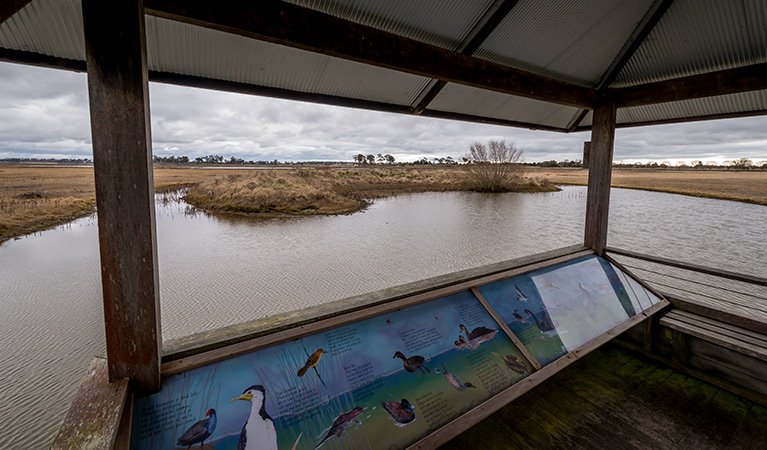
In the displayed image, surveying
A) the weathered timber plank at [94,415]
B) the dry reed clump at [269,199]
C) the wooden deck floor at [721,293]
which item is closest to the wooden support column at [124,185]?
the weathered timber plank at [94,415]

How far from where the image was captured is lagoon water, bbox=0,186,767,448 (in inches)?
187

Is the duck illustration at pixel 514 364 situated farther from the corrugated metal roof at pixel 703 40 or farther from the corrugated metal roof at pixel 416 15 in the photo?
the corrugated metal roof at pixel 703 40

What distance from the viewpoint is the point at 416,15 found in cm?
235

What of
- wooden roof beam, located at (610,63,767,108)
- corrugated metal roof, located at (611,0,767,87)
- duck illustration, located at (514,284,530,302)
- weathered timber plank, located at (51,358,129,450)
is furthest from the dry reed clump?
weathered timber plank, located at (51,358,129,450)

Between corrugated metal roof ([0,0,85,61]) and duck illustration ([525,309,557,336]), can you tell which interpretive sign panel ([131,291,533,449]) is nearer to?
duck illustration ([525,309,557,336])

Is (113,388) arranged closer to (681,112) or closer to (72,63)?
(72,63)

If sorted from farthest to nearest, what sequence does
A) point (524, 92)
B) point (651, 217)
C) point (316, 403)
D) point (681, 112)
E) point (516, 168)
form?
point (516, 168) → point (651, 217) → point (681, 112) → point (524, 92) → point (316, 403)

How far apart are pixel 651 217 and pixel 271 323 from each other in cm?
2198

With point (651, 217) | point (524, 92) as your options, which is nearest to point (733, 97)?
point (524, 92)

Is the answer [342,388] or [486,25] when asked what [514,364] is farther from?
[486,25]

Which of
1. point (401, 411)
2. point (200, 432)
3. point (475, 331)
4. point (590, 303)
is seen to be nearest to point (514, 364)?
point (475, 331)

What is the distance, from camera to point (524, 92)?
306 cm

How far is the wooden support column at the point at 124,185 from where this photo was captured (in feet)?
4.90

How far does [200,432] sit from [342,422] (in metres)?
0.66
